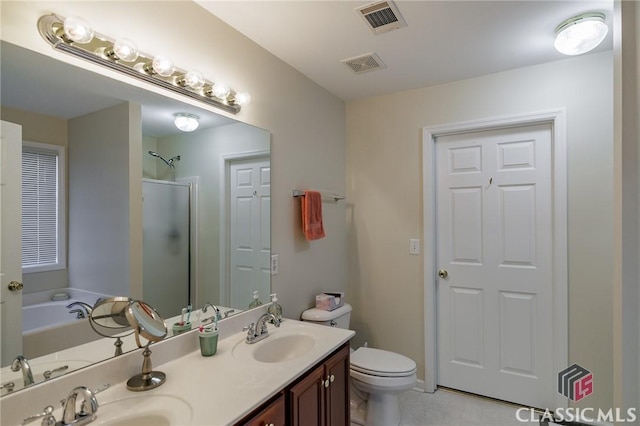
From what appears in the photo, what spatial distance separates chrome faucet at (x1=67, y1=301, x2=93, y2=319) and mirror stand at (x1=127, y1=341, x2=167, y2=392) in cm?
24

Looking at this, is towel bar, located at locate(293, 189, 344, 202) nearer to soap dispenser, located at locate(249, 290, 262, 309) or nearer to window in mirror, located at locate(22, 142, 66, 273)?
soap dispenser, located at locate(249, 290, 262, 309)

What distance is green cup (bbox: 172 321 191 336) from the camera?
1436 millimetres

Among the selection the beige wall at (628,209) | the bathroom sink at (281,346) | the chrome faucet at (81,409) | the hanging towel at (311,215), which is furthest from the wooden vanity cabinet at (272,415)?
the beige wall at (628,209)

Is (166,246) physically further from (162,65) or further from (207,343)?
(162,65)

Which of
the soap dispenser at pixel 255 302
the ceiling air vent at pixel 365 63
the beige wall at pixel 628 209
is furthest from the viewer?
the ceiling air vent at pixel 365 63

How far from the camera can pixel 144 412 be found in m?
1.02

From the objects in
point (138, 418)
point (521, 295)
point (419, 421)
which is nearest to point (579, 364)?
point (521, 295)

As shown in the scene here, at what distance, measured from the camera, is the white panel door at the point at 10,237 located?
3.19 ft

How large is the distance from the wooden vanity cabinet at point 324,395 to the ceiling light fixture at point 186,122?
48.7 inches

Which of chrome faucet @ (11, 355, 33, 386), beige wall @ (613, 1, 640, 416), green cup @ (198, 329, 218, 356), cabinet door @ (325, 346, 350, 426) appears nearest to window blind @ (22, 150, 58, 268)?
chrome faucet @ (11, 355, 33, 386)

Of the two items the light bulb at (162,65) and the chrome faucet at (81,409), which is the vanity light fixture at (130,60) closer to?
the light bulb at (162,65)

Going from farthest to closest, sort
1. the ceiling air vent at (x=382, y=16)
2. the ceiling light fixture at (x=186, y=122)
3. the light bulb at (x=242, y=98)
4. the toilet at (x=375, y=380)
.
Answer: the toilet at (x=375, y=380)
the light bulb at (x=242, y=98)
the ceiling air vent at (x=382, y=16)
the ceiling light fixture at (x=186, y=122)

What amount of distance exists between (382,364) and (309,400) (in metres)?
0.83

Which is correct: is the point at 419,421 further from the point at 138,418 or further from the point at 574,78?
the point at 574,78
